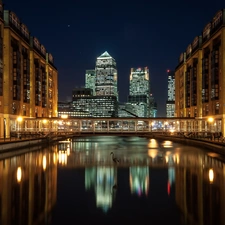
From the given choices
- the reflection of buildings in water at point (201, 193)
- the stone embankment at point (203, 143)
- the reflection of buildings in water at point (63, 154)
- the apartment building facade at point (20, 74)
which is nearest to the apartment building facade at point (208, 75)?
the stone embankment at point (203, 143)

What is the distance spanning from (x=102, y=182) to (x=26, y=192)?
7.67 metres

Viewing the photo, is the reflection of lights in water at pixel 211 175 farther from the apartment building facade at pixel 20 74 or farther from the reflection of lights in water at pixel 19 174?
the apartment building facade at pixel 20 74

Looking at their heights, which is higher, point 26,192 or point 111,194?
point 26,192

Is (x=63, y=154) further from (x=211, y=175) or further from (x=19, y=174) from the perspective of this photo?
(x=211, y=175)

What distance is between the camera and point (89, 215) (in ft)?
67.6

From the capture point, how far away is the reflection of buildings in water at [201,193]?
20.0 metres

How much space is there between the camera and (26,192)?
85.0ft

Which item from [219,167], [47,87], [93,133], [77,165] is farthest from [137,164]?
[47,87]

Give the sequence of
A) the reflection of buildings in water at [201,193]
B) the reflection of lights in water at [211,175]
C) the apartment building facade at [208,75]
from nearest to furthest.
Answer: the reflection of buildings in water at [201,193], the reflection of lights in water at [211,175], the apartment building facade at [208,75]

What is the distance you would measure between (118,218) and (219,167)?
22.3 meters

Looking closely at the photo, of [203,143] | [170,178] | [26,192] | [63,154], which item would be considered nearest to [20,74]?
[63,154]

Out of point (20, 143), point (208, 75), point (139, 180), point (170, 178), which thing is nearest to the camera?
point (139, 180)

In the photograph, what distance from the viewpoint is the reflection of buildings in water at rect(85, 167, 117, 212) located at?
23.9 meters

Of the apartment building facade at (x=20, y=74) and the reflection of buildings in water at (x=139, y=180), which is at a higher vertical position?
the apartment building facade at (x=20, y=74)
